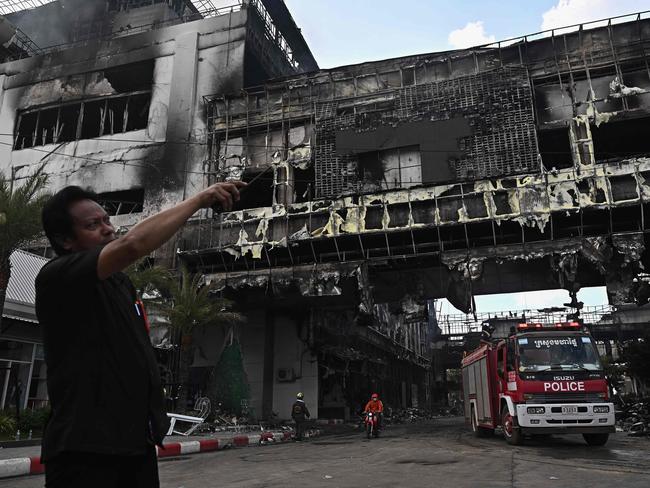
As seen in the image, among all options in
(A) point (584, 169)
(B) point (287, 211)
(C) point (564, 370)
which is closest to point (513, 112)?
(A) point (584, 169)

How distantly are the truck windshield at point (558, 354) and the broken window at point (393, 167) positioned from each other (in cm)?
1109

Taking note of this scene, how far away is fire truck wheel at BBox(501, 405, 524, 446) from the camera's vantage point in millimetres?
11594

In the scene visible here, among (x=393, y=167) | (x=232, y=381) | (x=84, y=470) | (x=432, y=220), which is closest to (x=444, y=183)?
(x=432, y=220)

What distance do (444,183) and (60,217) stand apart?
2007cm

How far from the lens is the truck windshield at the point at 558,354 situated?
11516mm

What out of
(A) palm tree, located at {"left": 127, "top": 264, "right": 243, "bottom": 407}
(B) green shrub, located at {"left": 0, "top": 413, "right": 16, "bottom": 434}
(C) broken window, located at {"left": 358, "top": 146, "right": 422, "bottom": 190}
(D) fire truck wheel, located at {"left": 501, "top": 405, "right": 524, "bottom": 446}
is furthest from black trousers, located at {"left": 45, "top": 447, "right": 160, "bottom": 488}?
(C) broken window, located at {"left": 358, "top": 146, "right": 422, "bottom": 190}

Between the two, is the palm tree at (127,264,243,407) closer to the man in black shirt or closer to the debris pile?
the debris pile

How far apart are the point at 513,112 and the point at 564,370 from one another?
13103 mm

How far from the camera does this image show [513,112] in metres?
21.2

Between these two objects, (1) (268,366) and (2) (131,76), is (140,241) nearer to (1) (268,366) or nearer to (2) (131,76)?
(1) (268,366)

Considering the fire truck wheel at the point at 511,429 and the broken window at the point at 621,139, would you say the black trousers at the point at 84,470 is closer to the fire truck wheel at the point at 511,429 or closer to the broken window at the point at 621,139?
the fire truck wheel at the point at 511,429

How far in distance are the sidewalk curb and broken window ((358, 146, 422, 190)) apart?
11.0m

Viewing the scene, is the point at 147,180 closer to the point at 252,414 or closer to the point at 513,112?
the point at 252,414

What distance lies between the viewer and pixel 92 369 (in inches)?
75.4
